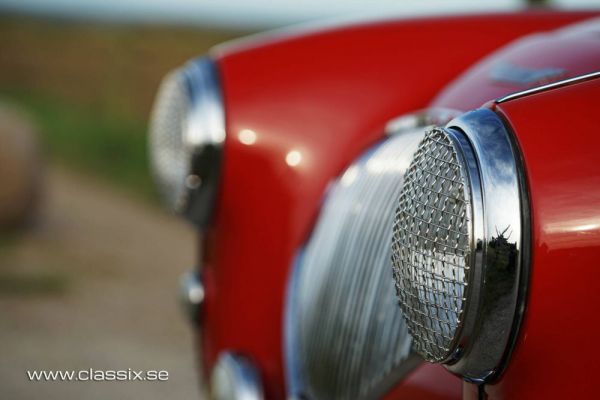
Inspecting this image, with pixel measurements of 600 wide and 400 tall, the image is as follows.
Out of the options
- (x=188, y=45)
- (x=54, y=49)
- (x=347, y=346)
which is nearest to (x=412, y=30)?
(x=347, y=346)

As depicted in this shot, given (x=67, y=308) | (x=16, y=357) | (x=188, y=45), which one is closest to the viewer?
(x=16, y=357)

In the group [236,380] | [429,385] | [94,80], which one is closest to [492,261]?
[429,385]

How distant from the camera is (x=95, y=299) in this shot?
448 cm

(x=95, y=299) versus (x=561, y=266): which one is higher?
(x=561, y=266)

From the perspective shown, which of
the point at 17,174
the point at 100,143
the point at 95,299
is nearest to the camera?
the point at 95,299

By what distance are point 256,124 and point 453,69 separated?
381 millimetres

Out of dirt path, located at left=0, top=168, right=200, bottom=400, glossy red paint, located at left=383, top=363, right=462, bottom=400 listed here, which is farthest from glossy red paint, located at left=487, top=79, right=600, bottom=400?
dirt path, located at left=0, top=168, right=200, bottom=400

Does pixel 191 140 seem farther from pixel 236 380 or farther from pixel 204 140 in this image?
pixel 236 380

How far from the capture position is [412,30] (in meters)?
1.90

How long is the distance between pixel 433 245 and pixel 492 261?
66mm

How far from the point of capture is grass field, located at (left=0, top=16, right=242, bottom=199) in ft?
29.5

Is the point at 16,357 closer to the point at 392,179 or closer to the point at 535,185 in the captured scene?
the point at 392,179

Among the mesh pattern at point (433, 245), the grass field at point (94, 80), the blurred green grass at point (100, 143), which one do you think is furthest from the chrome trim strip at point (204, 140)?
the grass field at point (94, 80)

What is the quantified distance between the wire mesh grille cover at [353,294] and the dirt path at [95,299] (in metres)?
0.93
